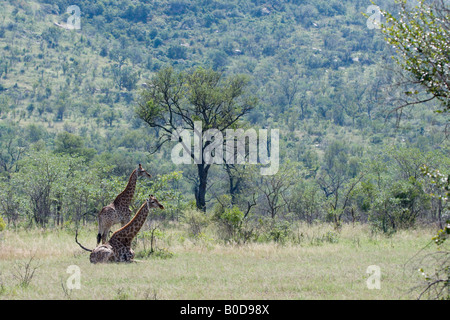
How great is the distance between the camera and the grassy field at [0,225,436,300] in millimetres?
8602

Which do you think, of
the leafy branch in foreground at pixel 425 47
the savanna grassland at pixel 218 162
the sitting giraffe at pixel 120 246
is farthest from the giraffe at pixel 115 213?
the leafy branch in foreground at pixel 425 47

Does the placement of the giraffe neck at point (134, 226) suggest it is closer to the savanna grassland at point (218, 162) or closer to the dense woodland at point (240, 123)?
the savanna grassland at point (218, 162)

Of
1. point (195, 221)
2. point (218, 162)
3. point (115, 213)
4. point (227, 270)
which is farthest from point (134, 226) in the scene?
point (218, 162)

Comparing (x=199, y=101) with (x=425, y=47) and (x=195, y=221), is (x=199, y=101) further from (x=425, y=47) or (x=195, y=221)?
(x=425, y=47)

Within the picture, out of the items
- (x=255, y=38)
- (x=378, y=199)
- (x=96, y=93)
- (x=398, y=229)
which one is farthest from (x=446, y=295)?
(x=255, y=38)

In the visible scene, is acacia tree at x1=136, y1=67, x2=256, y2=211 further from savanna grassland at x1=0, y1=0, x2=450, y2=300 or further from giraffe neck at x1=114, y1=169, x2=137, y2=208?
giraffe neck at x1=114, y1=169, x2=137, y2=208

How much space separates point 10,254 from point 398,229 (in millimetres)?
12223

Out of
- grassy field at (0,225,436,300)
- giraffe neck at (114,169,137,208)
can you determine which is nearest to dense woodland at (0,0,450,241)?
giraffe neck at (114,169,137,208)

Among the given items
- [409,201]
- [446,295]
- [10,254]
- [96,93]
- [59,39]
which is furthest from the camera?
[59,39]

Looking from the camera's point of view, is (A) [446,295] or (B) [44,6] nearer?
(A) [446,295]

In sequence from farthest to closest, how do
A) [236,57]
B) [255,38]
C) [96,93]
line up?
1. [255,38]
2. [236,57]
3. [96,93]

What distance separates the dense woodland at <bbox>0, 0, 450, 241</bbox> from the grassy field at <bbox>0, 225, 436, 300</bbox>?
6.63ft

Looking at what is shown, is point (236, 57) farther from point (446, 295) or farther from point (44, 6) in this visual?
point (446, 295)

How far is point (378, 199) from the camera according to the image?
1925cm
